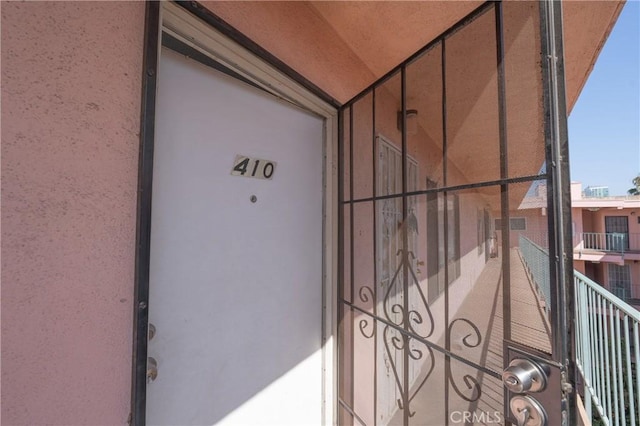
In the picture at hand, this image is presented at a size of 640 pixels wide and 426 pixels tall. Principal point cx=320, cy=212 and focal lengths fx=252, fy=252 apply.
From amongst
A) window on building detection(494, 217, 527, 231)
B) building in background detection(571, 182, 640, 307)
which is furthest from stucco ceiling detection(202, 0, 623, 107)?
building in background detection(571, 182, 640, 307)

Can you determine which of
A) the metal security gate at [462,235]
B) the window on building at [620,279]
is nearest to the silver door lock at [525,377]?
the metal security gate at [462,235]

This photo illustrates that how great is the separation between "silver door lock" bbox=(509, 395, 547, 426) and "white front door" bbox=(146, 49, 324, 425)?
96 centimetres

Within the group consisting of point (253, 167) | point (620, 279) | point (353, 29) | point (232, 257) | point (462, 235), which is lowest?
point (620, 279)

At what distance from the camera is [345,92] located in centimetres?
159

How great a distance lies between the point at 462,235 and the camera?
102cm

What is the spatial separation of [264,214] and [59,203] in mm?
747

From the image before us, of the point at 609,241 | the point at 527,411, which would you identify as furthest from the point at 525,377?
the point at 609,241

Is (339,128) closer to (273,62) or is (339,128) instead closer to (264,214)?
(273,62)

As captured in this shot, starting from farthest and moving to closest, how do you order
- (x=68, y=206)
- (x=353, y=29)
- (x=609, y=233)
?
(x=609, y=233), (x=353, y=29), (x=68, y=206)

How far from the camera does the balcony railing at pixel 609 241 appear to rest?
393 inches

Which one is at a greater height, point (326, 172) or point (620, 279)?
point (326, 172)

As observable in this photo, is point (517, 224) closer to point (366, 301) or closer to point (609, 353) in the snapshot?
point (366, 301)

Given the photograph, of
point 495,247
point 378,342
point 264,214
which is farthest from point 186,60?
point 378,342

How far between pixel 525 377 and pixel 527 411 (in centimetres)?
10
